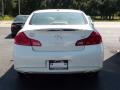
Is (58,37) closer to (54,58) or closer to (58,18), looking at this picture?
(54,58)

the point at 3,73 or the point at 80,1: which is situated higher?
the point at 3,73

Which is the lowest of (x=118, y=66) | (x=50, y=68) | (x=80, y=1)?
(x=80, y=1)

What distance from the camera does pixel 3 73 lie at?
9188 mm

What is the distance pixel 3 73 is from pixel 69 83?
6.38ft

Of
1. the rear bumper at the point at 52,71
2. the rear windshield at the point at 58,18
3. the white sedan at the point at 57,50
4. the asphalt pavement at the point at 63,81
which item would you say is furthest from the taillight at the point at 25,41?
the asphalt pavement at the point at 63,81

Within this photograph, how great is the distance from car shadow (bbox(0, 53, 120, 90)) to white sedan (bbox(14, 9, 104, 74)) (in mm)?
439

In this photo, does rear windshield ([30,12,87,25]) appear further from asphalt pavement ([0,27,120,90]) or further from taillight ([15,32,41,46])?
asphalt pavement ([0,27,120,90])

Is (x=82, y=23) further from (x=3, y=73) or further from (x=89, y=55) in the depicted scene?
(x=3, y=73)

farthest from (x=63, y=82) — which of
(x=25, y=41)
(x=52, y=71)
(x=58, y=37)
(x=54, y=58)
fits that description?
(x=25, y=41)

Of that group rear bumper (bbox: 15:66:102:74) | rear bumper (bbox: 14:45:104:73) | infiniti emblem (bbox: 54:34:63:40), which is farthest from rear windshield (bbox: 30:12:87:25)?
rear bumper (bbox: 15:66:102:74)

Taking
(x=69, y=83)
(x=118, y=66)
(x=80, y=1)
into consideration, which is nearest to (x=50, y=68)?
(x=69, y=83)

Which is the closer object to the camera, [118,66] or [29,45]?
[29,45]

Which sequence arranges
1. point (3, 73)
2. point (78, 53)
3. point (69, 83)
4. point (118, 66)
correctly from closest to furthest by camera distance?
point (78, 53), point (69, 83), point (3, 73), point (118, 66)

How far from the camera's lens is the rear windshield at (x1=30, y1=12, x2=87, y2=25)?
8.20 metres
